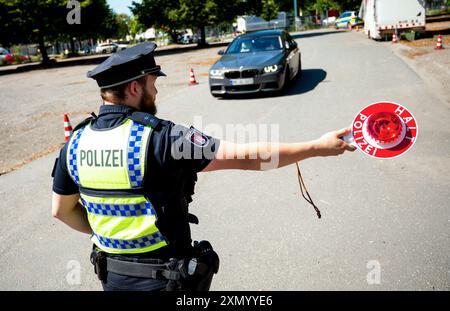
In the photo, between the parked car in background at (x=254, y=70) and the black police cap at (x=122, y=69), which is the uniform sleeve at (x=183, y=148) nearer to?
the black police cap at (x=122, y=69)

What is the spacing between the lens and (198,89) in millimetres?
12586

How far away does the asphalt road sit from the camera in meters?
3.06

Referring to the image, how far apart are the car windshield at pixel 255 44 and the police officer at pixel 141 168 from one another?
32.2ft

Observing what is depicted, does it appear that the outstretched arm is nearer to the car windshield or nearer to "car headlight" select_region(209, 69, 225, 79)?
"car headlight" select_region(209, 69, 225, 79)

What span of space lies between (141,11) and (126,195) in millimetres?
36921

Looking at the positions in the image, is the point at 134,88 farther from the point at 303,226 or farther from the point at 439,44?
the point at 439,44

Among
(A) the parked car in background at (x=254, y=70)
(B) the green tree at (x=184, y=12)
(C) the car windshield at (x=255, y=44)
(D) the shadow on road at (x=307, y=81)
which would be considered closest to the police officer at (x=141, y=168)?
(A) the parked car in background at (x=254, y=70)

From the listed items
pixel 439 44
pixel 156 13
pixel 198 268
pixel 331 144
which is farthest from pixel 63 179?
pixel 156 13

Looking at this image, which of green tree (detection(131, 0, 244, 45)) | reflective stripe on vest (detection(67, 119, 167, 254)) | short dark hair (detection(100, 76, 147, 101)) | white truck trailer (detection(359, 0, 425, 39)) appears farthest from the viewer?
green tree (detection(131, 0, 244, 45))

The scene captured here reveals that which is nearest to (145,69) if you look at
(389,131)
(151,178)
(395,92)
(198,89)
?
(151,178)

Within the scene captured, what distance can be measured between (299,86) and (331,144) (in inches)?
387

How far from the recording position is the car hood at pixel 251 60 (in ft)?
32.4

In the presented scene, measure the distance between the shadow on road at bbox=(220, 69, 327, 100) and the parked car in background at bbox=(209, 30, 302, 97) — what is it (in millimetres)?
286

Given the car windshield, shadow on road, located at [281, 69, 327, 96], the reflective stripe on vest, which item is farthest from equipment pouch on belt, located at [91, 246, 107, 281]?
the car windshield
